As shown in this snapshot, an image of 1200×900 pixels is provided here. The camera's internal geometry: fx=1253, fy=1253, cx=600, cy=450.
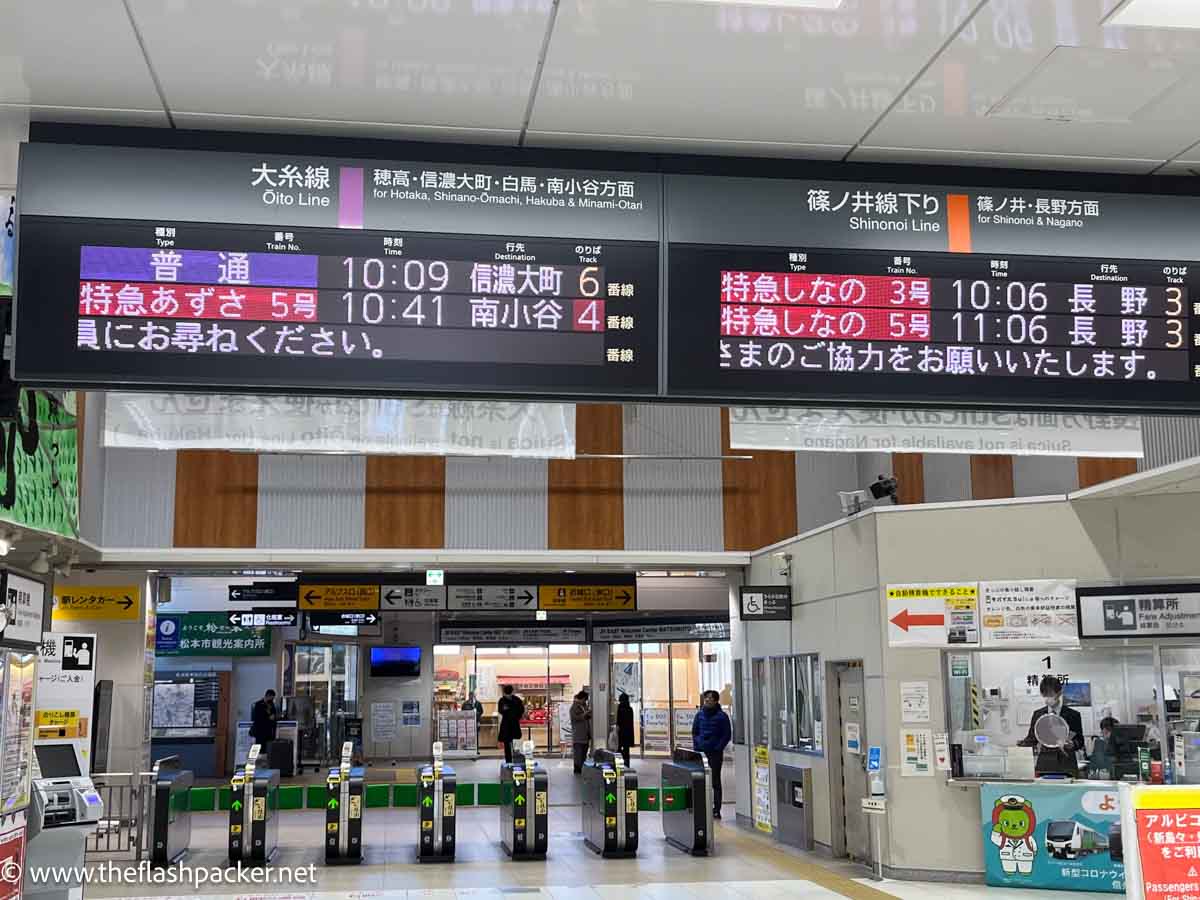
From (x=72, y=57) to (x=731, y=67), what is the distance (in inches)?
72.3

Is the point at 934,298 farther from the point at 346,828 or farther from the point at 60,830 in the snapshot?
the point at 346,828

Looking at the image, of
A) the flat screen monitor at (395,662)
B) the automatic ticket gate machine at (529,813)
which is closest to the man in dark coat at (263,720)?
the flat screen monitor at (395,662)

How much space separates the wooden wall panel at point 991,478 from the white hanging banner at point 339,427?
364 inches

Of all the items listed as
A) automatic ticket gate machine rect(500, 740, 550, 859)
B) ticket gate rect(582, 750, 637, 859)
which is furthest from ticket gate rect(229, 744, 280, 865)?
ticket gate rect(582, 750, 637, 859)

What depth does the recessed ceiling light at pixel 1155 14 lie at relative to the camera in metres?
3.18

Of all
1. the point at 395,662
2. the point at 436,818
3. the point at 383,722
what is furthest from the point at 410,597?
the point at 383,722

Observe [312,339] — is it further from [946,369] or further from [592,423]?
[592,423]

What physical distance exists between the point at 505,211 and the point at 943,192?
1.48 m

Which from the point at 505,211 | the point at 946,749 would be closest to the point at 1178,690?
the point at 946,749

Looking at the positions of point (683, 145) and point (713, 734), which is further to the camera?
point (713, 734)

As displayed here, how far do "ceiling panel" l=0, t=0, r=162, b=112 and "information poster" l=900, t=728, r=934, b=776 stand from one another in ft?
27.2

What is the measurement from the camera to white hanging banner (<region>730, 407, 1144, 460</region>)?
15.4 ft

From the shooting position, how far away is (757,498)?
14.0m

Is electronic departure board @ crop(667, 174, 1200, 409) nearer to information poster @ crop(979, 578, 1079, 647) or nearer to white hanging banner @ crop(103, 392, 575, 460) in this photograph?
white hanging banner @ crop(103, 392, 575, 460)
